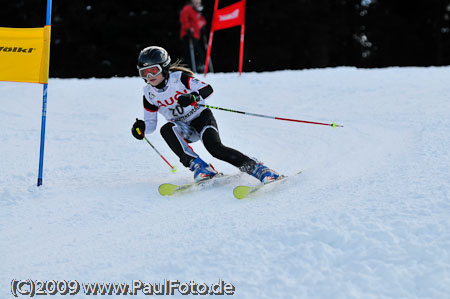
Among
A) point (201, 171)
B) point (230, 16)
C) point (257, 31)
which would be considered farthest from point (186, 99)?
point (257, 31)

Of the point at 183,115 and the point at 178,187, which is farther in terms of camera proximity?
the point at 183,115

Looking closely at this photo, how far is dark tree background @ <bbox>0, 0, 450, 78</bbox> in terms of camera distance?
18453mm

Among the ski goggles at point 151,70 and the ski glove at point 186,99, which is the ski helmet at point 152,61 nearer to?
the ski goggles at point 151,70

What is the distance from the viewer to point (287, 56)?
19.9 meters

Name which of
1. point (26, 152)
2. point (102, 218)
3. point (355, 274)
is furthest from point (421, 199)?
point (26, 152)

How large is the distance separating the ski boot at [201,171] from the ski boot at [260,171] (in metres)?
0.33

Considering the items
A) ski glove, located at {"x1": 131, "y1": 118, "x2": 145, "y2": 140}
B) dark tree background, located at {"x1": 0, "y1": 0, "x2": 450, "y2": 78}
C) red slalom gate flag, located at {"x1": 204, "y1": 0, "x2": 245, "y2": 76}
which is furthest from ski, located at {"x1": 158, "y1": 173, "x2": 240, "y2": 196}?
dark tree background, located at {"x1": 0, "y1": 0, "x2": 450, "y2": 78}

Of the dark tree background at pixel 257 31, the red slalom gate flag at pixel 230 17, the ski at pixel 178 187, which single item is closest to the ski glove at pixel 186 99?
the ski at pixel 178 187

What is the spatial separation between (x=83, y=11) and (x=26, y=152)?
14408mm

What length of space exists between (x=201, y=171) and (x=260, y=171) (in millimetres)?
536

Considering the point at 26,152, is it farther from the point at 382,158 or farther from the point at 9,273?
the point at 382,158

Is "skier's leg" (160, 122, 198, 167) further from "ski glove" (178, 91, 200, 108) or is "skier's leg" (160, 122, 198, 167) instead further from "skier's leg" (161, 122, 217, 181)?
"ski glove" (178, 91, 200, 108)

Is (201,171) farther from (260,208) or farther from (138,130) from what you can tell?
(260,208)

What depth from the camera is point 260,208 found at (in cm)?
343
